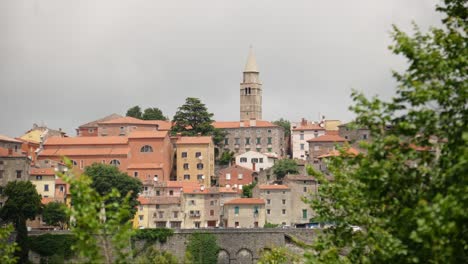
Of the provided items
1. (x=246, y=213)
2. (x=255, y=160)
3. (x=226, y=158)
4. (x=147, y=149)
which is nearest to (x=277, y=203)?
(x=246, y=213)

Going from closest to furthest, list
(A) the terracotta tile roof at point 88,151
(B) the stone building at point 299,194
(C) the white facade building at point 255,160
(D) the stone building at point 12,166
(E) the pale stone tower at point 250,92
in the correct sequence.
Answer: (D) the stone building at point 12,166, (B) the stone building at point 299,194, (A) the terracotta tile roof at point 88,151, (C) the white facade building at point 255,160, (E) the pale stone tower at point 250,92

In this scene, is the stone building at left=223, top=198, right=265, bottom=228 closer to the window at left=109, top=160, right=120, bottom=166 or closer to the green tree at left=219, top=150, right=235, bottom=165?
the window at left=109, top=160, right=120, bottom=166

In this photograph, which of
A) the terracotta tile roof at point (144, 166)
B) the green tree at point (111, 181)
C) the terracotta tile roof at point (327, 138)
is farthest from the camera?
the terracotta tile roof at point (327, 138)

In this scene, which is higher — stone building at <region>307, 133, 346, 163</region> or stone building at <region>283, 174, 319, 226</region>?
stone building at <region>307, 133, 346, 163</region>

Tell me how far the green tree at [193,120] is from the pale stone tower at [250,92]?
28440 mm

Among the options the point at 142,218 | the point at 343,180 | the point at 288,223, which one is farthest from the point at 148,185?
the point at 343,180

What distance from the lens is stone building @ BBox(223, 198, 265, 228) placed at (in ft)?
335

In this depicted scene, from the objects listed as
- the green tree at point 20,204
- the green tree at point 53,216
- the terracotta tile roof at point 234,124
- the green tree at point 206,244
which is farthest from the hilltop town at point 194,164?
the green tree at point 206,244

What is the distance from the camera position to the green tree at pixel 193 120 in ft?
406

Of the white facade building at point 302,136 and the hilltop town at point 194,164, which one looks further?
the white facade building at point 302,136

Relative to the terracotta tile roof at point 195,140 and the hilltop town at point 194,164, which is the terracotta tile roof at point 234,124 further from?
the terracotta tile roof at point 195,140

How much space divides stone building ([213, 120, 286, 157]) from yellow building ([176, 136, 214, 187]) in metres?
15.4

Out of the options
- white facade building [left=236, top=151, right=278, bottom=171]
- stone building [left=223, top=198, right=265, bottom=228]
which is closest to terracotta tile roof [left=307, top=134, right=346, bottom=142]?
white facade building [left=236, top=151, right=278, bottom=171]

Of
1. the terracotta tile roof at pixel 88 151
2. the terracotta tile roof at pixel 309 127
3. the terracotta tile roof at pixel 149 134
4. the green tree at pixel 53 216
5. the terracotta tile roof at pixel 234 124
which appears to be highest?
the terracotta tile roof at pixel 234 124
